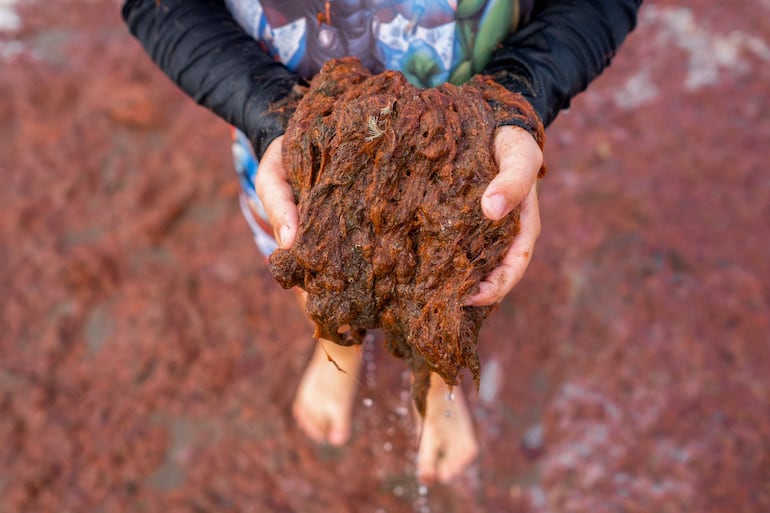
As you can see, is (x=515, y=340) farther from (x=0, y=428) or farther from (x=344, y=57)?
(x=0, y=428)

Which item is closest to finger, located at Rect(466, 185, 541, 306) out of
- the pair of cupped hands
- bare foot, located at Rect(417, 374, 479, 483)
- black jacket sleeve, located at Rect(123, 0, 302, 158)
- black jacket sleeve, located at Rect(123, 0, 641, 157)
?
the pair of cupped hands

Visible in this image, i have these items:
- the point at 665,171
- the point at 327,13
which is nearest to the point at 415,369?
the point at 327,13

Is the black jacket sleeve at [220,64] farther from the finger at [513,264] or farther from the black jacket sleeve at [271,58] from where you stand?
the finger at [513,264]

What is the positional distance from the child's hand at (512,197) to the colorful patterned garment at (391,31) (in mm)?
330

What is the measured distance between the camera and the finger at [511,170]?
1.31 m

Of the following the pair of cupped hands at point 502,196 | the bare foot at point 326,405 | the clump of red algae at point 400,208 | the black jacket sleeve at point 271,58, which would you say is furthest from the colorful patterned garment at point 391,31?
the bare foot at point 326,405

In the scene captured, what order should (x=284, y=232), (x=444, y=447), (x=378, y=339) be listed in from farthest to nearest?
(x=378, y=339)
(x=444, y=447)
(x=284, y=232)

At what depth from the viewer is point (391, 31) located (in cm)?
161

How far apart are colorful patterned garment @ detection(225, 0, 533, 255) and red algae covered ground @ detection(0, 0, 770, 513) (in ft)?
4.43

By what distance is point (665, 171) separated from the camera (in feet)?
10.1

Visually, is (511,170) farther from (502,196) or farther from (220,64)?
(220,64)

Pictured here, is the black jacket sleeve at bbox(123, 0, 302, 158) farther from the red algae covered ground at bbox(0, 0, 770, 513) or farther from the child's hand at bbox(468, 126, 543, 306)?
the red algae covered ground at bbox(0, 0, 770, 513)

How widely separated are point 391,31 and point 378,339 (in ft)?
4.93

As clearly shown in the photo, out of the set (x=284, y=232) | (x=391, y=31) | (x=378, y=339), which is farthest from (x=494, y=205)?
(x=378, y=339)
